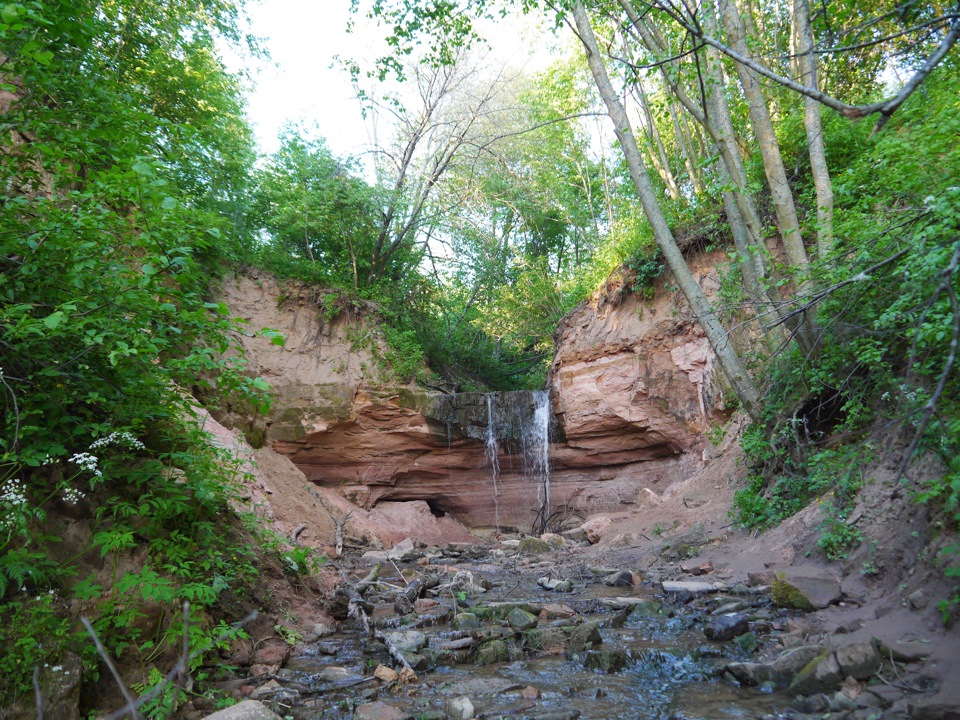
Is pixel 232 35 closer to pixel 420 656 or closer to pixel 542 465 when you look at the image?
pixel 542 465

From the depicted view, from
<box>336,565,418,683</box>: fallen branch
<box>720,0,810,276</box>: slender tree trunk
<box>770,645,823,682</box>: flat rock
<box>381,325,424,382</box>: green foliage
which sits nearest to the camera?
<box>770,645,823,682</box>: flat rock

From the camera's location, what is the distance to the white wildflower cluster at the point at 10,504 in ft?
10.3

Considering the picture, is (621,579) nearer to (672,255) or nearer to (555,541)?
(555,541)

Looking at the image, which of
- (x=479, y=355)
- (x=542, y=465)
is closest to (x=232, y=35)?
(x=479, y=355)

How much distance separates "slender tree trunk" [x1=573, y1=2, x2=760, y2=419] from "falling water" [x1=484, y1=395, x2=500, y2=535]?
312 inches

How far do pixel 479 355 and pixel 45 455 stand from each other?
1643 cm

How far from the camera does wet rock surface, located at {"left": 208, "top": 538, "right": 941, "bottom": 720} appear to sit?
3.58 m

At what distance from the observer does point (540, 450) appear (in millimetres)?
15695

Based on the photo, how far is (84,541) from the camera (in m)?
3.87

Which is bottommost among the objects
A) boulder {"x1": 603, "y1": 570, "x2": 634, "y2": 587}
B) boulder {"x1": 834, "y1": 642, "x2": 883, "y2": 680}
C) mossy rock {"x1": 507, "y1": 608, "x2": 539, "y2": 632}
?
boulder {"x1": 603, "y1": 570, "x2": 634, "y2": 587}

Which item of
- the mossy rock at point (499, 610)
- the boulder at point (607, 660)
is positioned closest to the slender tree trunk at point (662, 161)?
the mossy rock at point (499, 610)

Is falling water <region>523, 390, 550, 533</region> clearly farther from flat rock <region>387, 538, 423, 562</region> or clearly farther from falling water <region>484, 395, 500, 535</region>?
flat rock <region>387, 538, 423, 562</region>

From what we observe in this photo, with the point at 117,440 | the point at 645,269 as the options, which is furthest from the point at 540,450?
the point at 117,440

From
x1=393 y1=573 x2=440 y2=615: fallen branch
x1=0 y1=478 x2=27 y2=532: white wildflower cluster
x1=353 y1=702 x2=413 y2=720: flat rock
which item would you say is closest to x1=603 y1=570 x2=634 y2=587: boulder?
x1=393 y1=573 x2=440 y2=615: fallen branch
